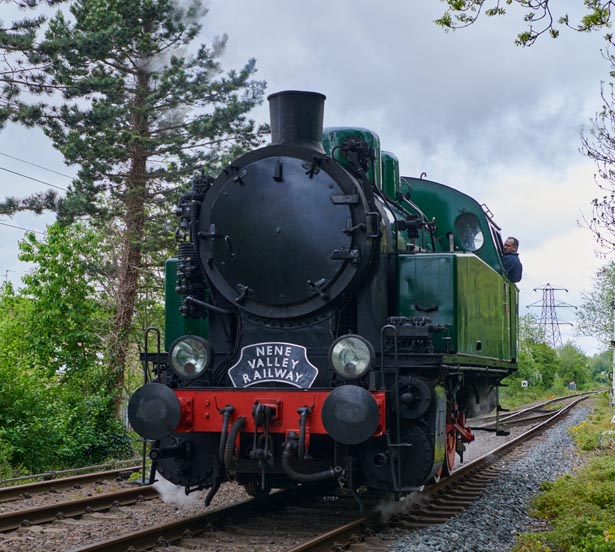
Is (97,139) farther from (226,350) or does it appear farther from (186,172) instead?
(226,350)

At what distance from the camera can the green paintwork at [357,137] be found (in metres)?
7.44

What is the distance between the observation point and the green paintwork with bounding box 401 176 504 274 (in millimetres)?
8562

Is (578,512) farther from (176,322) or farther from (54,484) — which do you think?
(54,484)

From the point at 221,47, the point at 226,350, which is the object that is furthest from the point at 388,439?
the point at 221,47

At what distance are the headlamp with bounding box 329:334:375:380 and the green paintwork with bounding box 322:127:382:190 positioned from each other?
6.04ft

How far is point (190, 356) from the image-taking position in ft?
21.9

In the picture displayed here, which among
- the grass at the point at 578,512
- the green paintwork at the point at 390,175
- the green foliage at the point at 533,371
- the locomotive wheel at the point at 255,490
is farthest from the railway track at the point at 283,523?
the green foliage at the point at 533,371

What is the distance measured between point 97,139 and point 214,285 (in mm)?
9867

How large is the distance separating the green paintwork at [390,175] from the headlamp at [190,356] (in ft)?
7.87

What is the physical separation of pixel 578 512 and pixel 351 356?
2.28m

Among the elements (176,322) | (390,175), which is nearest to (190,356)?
(176,322)

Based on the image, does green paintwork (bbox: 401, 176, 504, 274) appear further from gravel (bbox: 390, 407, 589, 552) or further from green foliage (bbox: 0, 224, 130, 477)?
green foliage (bbox: 0, 224, 130, 477)

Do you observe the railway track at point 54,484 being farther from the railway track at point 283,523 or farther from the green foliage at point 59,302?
the green foliage at point 59,302

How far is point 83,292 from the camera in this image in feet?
46.9
